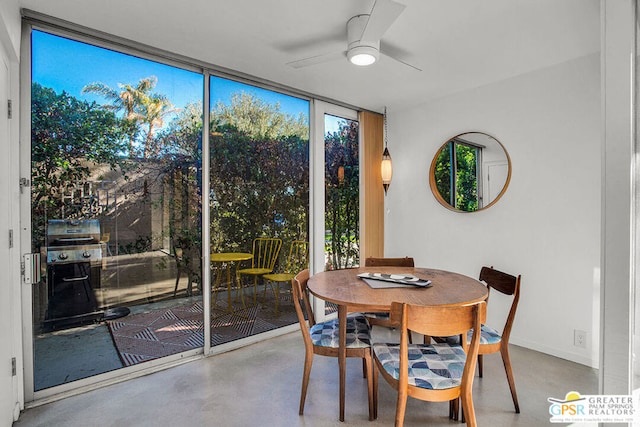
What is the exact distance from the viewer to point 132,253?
8.55ft

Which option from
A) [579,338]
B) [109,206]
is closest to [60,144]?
[109,206]

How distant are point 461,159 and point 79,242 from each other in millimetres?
3505

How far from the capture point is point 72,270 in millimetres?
2352

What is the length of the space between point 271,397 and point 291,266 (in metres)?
1.46

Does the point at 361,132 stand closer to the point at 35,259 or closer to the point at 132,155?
the point at 132,155

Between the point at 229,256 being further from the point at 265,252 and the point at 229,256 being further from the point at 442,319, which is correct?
the point at 442,319

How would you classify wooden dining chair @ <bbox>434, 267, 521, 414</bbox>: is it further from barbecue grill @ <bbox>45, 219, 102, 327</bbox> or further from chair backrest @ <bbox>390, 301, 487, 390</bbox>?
barbecue grill @ <bbox>45, 219, 102, 327</bbox>

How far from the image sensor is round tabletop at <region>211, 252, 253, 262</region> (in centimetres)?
303

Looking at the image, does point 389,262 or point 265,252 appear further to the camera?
point 265,252

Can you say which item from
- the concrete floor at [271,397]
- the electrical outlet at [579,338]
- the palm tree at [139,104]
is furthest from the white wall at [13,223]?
the electrical outlet at [579,338]

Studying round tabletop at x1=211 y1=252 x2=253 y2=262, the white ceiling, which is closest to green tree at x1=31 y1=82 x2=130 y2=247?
the white ceiling

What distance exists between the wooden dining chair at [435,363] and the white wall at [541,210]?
1745mm

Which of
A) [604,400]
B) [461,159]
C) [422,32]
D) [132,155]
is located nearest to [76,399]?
[132,155]

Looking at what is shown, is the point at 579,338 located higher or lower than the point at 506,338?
lower
